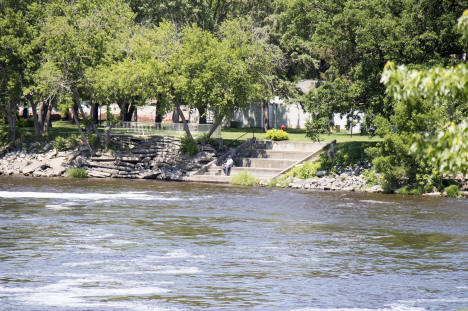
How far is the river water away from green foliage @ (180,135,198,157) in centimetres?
1283

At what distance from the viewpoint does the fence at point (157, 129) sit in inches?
2122

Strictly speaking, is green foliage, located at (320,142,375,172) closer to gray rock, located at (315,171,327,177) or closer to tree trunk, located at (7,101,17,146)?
gray rock, located at (315,171,327,177)

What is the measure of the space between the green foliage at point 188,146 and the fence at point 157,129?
163 centimetres

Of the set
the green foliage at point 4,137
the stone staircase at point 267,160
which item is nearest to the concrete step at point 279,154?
the stone staircase at point 267,160

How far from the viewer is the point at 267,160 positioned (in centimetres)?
4928

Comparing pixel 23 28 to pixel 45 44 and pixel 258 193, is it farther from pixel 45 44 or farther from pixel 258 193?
pixel 258 193

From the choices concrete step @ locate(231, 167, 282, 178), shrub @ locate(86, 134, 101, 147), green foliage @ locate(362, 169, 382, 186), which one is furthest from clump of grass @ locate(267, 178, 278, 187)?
shrub @ locate(86, 134, 101, 147)

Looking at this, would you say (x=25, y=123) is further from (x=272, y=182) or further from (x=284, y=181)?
(x=284, y=181)

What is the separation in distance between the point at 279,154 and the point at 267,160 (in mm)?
1429

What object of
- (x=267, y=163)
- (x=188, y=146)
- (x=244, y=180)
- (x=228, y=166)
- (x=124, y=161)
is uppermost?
(x=188, y=146)

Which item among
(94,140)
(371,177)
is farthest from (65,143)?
(371,177)

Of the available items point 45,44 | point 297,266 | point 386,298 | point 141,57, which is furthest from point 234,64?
point 386,298

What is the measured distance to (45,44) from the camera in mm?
54188

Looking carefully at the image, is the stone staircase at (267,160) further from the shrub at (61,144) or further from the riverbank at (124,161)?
the shrub at (61,144)
